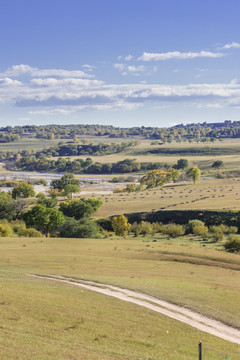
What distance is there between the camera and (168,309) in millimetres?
27500

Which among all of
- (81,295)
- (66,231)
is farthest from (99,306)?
(66,231)

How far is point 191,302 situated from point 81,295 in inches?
306

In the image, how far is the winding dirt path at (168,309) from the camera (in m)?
24.3

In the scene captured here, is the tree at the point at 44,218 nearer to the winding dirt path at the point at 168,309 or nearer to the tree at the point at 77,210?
the tree at the point at 77,210

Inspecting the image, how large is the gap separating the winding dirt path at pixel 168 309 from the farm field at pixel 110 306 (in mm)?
836

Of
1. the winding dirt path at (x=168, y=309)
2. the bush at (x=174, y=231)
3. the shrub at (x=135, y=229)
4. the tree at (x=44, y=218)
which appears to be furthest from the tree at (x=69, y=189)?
the winding dirt path at (x=168, y=309)

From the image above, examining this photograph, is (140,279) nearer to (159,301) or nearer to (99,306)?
(159,301)

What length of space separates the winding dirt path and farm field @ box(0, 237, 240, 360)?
0.84 metres

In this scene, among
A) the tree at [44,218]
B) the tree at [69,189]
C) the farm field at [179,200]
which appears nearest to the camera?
the tree at [44,218]

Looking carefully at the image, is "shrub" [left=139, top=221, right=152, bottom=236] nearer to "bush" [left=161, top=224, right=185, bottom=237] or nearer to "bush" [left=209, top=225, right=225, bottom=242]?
"bush" [left=161, top=224, right=185, bottom=237]

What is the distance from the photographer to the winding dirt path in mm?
24312

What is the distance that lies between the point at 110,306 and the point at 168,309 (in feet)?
13.0

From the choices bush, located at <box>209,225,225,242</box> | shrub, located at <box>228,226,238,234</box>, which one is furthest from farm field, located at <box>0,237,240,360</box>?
shrub, located at <box>228,226,238,234</box>

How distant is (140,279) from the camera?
36281 millimetres
